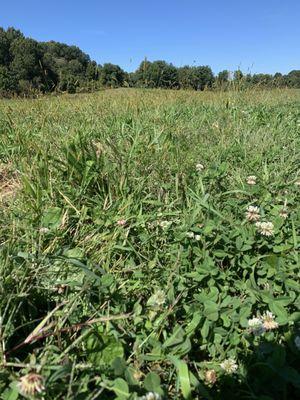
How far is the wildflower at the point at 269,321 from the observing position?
142cm

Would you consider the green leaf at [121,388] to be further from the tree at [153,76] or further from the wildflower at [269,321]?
the tree at [153,76]

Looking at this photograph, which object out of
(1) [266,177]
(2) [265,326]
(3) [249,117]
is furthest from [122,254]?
(3) [249,117]

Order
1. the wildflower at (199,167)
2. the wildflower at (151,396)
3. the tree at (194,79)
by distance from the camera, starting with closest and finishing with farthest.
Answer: the wildflower at (151,396)
the wildflower at (199,167)
the tree at (194,79)

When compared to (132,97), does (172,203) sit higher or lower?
lower

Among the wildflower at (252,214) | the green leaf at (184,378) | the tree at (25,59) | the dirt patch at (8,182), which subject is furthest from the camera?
the tree at (25,59)

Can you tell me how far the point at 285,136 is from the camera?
380cm

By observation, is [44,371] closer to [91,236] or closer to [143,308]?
[143,308]

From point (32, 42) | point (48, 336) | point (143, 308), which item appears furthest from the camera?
point (32, 42)

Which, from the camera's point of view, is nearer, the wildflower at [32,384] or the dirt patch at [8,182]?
the wildflower at [32,384]

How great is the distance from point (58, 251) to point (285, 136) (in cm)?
278

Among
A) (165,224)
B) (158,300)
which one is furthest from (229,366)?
(165,224)

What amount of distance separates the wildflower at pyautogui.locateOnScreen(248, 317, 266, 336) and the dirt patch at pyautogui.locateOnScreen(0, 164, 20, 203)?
166cm

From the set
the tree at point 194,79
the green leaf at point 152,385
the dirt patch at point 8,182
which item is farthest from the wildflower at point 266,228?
the tree at point 194,79

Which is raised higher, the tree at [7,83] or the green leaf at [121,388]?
the tree at [7,83]
